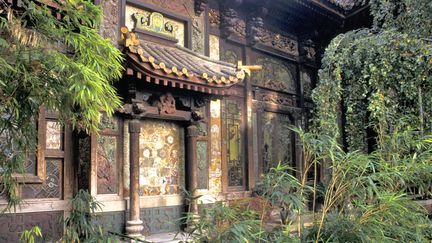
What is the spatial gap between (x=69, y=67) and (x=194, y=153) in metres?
3.41

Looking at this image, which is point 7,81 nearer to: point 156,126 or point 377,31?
point 156,126

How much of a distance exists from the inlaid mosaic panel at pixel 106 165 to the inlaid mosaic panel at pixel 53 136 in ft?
1.40

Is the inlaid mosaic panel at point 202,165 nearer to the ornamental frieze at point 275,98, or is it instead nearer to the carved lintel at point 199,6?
the ornamental frieze at point 275,98

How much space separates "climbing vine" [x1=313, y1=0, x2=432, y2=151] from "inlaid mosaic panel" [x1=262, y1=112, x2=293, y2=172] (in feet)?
6.31

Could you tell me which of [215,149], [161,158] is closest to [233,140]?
[215,149]

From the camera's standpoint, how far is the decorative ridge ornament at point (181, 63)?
14.8 feet

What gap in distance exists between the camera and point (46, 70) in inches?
93.7

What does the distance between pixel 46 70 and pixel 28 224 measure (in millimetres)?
2452

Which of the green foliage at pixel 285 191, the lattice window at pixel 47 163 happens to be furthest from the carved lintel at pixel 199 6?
the green foliage at pixel 285 191

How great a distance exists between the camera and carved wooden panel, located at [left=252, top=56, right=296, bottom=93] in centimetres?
737

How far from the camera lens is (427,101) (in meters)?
4.41

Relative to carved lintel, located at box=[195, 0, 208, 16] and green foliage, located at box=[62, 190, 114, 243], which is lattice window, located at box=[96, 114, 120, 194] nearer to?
green foliage, located at box=[62, 190, 114, 243]

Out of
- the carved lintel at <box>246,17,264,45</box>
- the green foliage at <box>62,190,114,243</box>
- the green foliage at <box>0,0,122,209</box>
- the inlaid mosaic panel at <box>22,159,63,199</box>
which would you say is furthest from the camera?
the carved lintel at <box>246,17,264,45</box>

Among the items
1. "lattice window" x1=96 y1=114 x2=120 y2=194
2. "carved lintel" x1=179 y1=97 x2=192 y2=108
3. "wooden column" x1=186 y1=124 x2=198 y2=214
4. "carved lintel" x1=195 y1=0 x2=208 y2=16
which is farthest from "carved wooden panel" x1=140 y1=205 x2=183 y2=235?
"carved lintel" x1=195 y1=0 x2=208 y2=16
